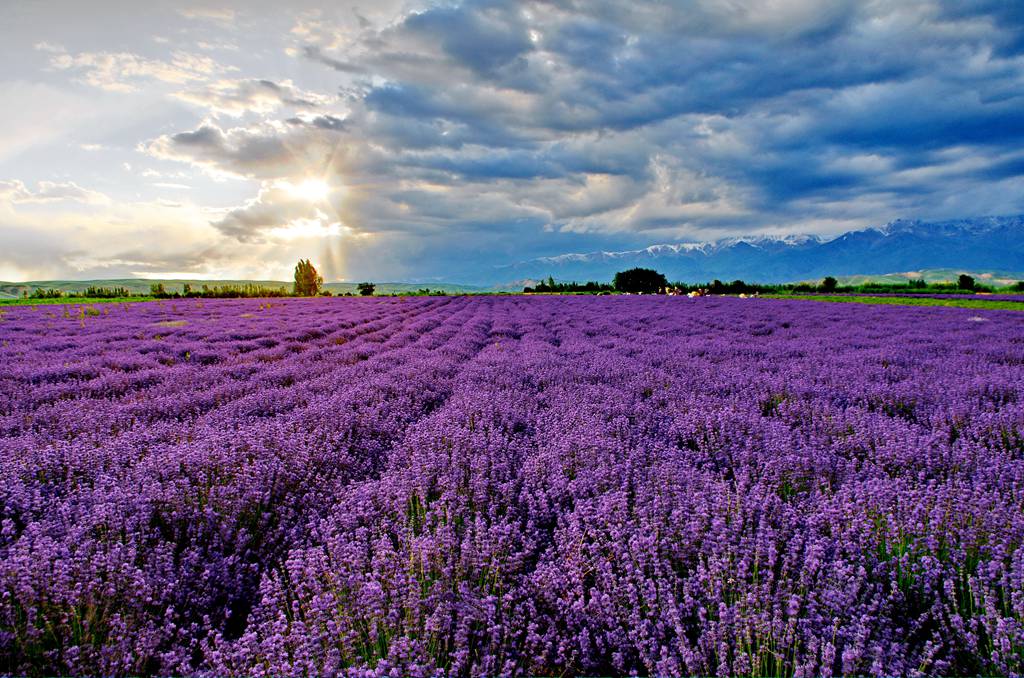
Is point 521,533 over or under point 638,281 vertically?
under

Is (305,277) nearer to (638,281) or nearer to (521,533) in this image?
(638,281)

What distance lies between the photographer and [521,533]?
238 centimetres

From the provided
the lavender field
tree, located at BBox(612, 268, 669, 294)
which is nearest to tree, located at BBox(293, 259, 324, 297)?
tree, located at BBox(612, 268, 669, 294)

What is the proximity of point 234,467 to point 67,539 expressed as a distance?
102cm

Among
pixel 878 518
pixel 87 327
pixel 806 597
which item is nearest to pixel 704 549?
pixel 806 597

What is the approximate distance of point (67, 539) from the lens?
6.42 ft

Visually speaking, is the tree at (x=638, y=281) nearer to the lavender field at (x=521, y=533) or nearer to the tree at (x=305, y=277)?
the tree at (x=305, y=277)

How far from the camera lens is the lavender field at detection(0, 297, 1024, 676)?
5.19 ft

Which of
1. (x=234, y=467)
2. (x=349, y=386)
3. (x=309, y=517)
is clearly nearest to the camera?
Answer: (x=309, y=517)

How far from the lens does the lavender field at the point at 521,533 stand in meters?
1.58

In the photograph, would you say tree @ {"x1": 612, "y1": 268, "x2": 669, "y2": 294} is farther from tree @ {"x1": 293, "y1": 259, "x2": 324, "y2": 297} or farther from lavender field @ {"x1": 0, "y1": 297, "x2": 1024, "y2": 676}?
lavender field @ {"x1": 0, "y1": 297, "x2": 1024, "y2": 676}

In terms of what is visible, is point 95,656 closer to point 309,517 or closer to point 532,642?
point 309,517

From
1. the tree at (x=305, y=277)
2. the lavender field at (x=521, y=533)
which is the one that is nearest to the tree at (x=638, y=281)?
the tree at (x=305, y=277)

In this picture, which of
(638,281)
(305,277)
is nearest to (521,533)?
(638,281)
